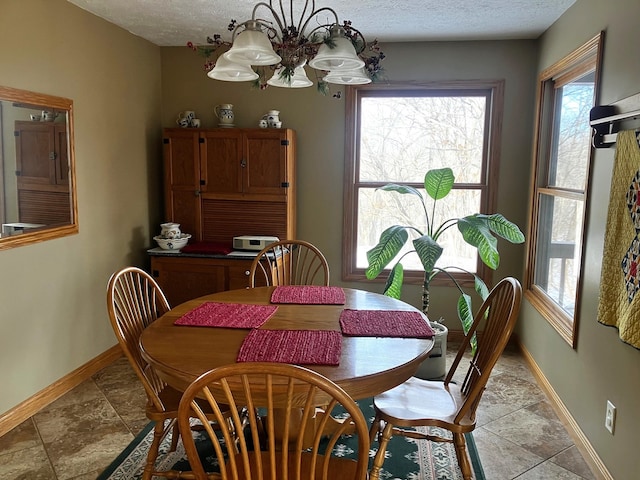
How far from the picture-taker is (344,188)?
407 centimetres

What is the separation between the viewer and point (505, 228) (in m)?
3.15

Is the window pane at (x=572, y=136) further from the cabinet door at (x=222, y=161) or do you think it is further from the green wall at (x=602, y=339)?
the cabinet door at (x=222, y=161)

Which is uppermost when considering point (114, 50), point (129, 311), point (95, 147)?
point (114, 50)

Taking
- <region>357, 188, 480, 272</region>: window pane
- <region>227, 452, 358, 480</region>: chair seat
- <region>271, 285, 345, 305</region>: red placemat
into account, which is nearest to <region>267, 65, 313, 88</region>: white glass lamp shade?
<region>271, 285, 345, 305</region>: red placemat

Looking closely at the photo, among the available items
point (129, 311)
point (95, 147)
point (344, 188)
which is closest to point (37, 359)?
point (129, 311)

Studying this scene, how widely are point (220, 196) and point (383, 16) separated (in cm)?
174

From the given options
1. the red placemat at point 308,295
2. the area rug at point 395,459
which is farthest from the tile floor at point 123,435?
the red placemat at point 308,295

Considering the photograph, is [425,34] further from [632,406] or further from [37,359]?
[37,359]

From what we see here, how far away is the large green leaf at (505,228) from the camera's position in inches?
123

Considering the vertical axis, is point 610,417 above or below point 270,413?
below

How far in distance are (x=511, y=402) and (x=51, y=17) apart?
3524 mm

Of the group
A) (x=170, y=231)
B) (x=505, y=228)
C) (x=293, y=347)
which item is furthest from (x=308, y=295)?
(x=170, y=231)

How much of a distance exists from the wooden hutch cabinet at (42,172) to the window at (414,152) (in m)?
2.05

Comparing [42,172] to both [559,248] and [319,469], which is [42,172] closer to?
[319,469]
